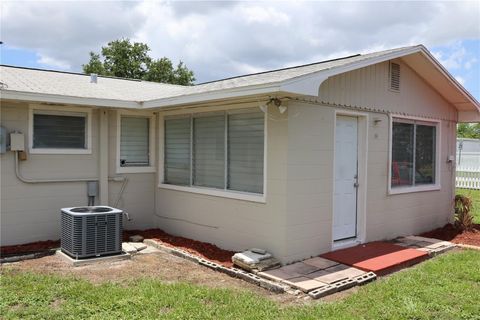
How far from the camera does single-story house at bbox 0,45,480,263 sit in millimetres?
5984

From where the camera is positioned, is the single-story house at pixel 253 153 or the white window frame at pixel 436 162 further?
the white window frame at pixel 436 162

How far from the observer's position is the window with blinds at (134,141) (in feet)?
26.6

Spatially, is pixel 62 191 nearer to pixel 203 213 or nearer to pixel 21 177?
pixel 21 177

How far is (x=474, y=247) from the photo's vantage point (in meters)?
7.24

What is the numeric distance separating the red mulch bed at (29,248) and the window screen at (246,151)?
3.22m

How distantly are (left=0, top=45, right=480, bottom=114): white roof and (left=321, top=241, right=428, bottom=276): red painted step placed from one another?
2.52 meters

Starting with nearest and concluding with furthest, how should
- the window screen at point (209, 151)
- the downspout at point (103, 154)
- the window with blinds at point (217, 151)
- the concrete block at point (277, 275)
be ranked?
the concrete block at point (277, 275) < the window with blinds at point (217, 151) < the window screen at point (209, 151) < the downspout at point (103, 154)

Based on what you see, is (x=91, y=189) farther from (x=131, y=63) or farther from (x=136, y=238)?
(x=131, y=63)

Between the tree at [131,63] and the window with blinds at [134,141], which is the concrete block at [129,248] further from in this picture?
the tree at [131,63]

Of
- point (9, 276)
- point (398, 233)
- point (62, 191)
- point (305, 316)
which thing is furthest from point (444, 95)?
point (9, 276)

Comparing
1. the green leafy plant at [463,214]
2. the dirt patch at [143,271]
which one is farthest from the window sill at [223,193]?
the green leafy plant at [463,214]

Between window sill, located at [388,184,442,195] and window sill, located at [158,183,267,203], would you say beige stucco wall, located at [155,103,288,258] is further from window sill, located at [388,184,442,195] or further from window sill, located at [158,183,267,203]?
window sill, located at [388,184,442,195]

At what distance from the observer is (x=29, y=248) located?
6.77 meters

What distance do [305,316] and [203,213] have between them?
343cm
